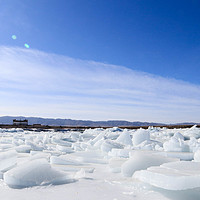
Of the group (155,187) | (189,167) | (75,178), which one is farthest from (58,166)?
(189,167)

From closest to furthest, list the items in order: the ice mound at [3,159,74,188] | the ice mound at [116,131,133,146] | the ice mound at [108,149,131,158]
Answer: the ice mound at [3,159,74,188]
the ice mound at [108,149,131,158]
the ice mound at [116,131,133,146]

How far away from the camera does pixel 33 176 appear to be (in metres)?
1.23

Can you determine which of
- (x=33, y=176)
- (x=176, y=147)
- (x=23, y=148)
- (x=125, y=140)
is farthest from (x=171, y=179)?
(x=125, y=140)

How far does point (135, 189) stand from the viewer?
1.17 meters

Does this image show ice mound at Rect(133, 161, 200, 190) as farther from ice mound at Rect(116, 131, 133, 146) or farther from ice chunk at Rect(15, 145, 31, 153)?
ice mound at Rect(116, 131, 133, 146)

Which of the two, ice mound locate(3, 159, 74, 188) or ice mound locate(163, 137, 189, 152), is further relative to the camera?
ice mound locate(163, 137, 189, 152)

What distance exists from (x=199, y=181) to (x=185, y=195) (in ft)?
0.38

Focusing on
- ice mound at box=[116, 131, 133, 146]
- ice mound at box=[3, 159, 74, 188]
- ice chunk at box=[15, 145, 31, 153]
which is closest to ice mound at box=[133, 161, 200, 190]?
ice mound at box=[3, 159, 74, 188]

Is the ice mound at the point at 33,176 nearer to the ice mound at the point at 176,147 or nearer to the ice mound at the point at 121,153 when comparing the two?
the ice mound at the point at 121,153

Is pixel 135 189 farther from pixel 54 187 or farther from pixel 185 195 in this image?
pixel 54 187

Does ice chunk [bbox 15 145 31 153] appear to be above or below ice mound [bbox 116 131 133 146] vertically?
below

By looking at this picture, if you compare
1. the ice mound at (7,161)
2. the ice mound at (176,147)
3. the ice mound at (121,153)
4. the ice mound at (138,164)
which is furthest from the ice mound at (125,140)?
the ice mound at (7,161)

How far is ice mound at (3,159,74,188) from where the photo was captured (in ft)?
3.97

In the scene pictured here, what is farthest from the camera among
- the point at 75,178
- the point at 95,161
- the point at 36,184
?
the point at 95,161
